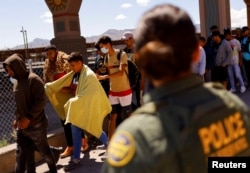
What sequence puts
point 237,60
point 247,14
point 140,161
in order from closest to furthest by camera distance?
point 140,161, point 237,60, point 247,14

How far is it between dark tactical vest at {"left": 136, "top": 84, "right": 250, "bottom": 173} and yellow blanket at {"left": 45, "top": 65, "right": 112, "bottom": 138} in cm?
330

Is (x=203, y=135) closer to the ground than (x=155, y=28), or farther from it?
closer to the ground

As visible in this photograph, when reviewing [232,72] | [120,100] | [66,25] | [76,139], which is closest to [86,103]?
[76,139]

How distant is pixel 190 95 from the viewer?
107 cm

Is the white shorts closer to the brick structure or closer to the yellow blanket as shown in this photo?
the yellow blanket

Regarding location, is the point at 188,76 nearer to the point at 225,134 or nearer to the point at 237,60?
the point at 225,134

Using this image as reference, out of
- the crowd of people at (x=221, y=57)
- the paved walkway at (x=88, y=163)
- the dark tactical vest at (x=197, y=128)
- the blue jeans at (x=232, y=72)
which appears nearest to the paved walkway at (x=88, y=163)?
the paved walkway at (x=88, y=163)

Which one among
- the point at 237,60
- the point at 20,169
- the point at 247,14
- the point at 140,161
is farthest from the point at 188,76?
the point at 247,14

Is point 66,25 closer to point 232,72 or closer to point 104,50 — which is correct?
point 232,72

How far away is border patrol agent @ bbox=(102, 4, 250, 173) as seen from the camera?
996 mm

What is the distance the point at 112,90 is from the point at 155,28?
12.3 feet

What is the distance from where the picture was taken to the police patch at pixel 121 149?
0.99 m

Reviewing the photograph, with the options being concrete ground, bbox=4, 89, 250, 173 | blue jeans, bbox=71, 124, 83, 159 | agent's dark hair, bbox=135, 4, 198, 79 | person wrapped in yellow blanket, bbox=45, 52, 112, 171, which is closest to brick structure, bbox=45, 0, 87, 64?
concrete ground, bbox=4, 89, 250, 173

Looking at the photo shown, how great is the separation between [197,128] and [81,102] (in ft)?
11.1
